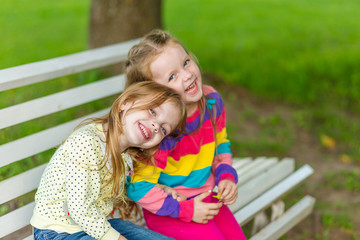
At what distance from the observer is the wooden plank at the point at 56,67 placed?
233 centimetres

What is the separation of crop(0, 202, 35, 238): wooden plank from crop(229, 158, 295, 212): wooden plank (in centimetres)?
113

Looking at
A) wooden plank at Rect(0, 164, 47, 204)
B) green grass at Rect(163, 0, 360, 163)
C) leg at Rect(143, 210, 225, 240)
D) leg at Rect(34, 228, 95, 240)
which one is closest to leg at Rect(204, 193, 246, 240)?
leg at Rect(143, 210, 225, 240)

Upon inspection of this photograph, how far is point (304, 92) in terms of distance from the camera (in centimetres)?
590

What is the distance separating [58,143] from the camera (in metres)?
2.59

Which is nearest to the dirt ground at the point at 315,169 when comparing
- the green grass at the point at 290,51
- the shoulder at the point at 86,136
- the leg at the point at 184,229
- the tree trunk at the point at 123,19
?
the green grass at the point at 290,51

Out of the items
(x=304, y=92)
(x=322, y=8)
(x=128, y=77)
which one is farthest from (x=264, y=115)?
(x=322, y=8)

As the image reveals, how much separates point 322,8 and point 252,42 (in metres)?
2.49

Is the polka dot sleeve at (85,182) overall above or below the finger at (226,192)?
above

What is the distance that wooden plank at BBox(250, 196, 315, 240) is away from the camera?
3.04 metres

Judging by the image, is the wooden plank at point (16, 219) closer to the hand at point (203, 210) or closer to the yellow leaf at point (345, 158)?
the hand at point (203, 210)

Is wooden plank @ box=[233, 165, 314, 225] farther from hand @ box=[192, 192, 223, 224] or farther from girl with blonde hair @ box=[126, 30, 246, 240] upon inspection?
hand @ box=[192, 192, 223, 224]

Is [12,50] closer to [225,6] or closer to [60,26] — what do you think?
[60,26]

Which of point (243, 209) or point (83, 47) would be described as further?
point (83, 47)

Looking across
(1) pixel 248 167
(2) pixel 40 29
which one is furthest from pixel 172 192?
(2) pixel 40 29
